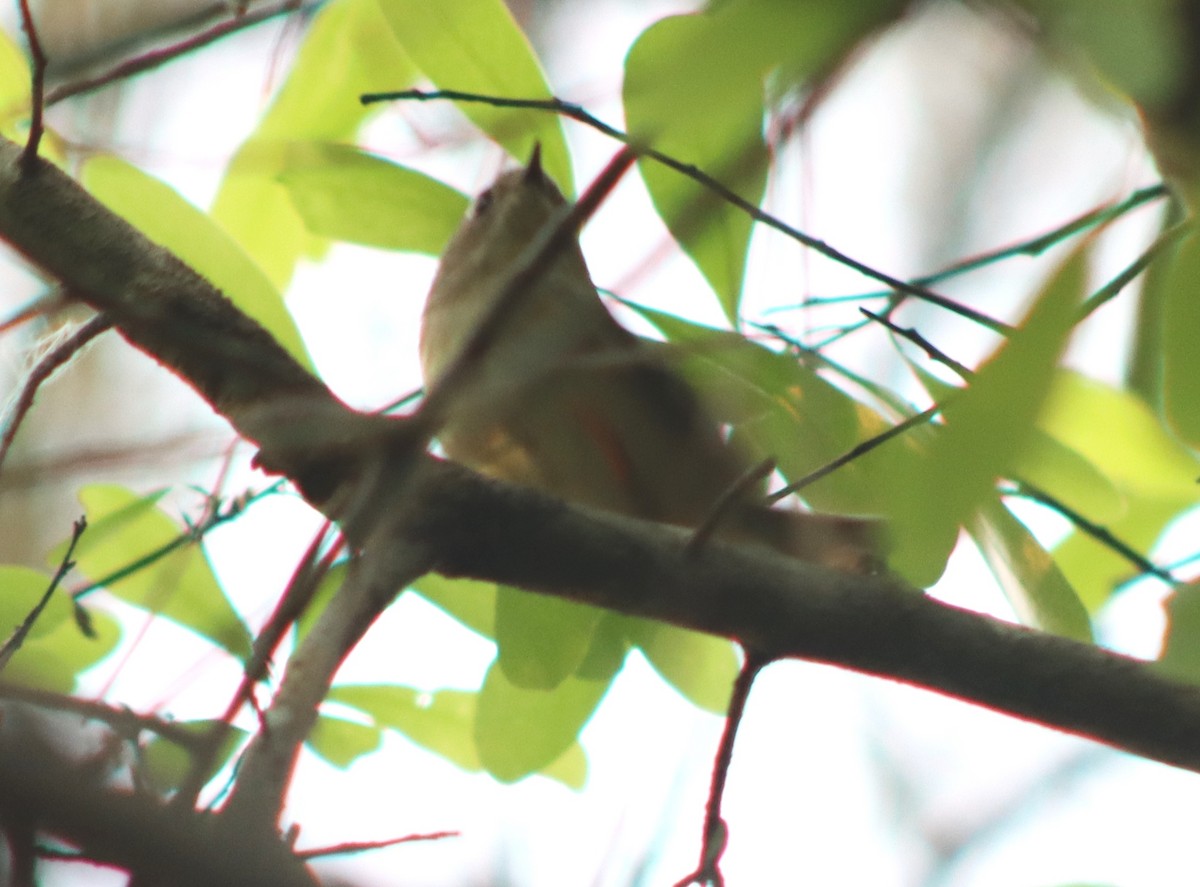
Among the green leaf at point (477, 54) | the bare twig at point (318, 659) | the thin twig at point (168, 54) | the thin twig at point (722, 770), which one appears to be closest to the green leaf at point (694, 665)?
the thin twig at point (722, 770)

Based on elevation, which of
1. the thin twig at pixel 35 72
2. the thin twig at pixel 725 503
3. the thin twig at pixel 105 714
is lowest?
the thin twig at pixel 105 714

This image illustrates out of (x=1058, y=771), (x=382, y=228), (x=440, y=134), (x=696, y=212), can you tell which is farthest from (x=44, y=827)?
(x=1058, y=771)

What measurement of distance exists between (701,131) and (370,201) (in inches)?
21.8

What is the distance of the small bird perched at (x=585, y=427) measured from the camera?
98 centimetres

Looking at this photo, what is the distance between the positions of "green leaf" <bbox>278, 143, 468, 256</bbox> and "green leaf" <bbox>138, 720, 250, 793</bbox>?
0.43 meters

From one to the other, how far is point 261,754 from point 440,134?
2.54 feet

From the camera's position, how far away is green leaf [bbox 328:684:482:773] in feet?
3.54

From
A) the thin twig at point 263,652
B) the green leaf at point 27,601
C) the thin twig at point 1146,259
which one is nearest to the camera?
the thin twig at point 263,652

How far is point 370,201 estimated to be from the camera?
1.00 m

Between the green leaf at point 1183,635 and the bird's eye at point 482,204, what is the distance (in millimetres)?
616

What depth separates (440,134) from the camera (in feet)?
3.96

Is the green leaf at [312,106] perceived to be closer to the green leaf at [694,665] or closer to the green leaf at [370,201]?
the green leaf at [370,201]

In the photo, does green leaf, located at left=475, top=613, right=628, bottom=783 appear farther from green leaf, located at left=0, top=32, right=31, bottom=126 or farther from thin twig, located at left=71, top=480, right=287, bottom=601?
green leaf, located at left=0, top=32, right=31, bottom=126

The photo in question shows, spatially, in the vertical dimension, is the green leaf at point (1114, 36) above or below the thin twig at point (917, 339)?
below
